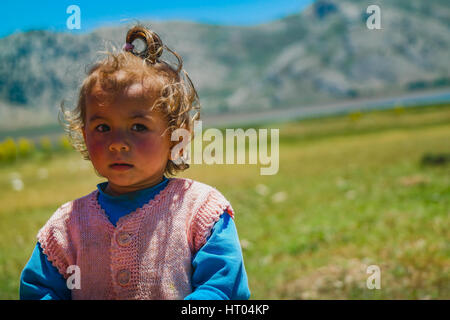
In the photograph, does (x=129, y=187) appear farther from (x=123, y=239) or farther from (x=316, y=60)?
(x=316, y=60)

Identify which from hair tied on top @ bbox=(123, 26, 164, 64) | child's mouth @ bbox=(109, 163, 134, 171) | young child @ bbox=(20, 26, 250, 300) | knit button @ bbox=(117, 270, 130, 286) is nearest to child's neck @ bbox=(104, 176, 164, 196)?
young child @ bbox=(20, 26, 250, 300)

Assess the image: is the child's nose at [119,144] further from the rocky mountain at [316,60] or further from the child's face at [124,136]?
the rocky mountain at [316,60]

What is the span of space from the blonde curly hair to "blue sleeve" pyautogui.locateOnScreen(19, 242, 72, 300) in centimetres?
57

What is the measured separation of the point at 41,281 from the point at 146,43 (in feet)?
3.26

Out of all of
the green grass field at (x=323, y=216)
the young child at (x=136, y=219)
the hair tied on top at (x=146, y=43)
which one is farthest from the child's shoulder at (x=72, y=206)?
the green grass field at (x=323, y=216)

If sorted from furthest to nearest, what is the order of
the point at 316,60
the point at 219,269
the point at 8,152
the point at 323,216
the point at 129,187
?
the point at 316,60 → the point at 8,152 → the point at 323,216 → the point at 129,187 → the point at 219,269

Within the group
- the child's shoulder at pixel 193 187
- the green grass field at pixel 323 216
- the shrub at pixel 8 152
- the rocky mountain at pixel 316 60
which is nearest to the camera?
the child's shoulder at pixel 193 187

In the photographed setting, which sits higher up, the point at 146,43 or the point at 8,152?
the point at 8,152

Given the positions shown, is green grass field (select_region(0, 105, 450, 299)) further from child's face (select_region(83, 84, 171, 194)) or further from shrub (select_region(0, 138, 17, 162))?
child's face (select_region(83, 84, 171, 194))

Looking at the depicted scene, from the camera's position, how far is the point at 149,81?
1747mm

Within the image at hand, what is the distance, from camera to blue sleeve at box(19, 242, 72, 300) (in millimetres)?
1687

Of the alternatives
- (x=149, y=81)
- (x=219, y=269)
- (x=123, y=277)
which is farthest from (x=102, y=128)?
(x=219, y=269)

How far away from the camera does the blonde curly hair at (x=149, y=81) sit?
1735 mm
